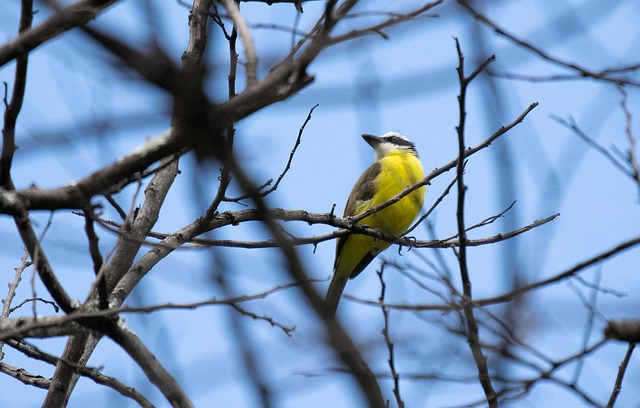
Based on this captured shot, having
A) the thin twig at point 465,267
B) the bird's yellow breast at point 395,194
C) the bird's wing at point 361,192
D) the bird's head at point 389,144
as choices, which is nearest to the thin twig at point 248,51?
the thin twig at point 465,267

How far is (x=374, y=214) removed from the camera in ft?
23.1

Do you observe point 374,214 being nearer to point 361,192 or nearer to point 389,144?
point 361,192

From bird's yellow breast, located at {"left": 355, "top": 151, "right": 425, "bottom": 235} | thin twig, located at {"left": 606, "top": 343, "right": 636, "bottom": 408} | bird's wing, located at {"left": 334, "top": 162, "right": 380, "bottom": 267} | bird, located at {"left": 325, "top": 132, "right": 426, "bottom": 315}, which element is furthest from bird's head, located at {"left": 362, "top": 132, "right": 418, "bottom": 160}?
thin twig, located at {"left": 606, "top": 343, "right": 636, "bottom": 408}

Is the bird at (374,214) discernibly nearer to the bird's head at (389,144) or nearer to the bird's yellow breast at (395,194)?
the bird's yellow breast at (395,194)

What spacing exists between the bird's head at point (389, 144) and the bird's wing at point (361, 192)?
919mm

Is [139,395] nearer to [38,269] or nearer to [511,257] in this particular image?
[38,269]

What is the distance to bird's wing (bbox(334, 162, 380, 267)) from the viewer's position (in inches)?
301

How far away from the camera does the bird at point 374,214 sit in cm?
724

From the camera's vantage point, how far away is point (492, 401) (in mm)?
2711

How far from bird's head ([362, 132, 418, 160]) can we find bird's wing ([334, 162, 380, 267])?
92cm

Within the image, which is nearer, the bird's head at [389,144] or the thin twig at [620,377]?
the thin twig at [620,377]

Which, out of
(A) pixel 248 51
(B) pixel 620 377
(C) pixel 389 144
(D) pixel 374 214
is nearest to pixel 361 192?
(D) pixel 374 214

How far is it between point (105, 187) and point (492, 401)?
160cm

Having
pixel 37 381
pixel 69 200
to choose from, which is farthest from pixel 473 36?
pixel 37 381
